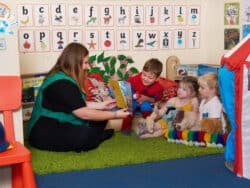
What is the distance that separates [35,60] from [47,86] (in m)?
0.68

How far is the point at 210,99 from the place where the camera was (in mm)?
3086

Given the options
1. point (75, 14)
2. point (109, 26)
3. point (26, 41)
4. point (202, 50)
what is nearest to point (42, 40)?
point (26, 41)

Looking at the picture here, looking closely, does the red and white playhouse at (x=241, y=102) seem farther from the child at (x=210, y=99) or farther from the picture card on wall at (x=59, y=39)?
the picture card on wall at (x=59, y=39)

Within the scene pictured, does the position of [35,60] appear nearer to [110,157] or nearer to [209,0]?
[110,157]

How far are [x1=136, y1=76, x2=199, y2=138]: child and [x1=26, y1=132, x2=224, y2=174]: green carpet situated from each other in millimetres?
147

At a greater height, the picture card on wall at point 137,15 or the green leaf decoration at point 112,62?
the picture card on wall at point 137,15

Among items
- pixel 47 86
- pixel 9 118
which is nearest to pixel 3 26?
pixel 9 118

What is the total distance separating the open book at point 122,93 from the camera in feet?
10.8

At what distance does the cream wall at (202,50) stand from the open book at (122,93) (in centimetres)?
44

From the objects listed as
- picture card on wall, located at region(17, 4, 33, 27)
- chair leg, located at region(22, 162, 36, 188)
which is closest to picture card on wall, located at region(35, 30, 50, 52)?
picture card on wall, located at region(17, 4, 33, 27)

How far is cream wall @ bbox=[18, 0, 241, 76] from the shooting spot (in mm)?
3531

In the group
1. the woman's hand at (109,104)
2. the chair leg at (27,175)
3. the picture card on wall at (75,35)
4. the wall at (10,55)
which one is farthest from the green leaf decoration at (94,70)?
the chair leg at (27,175)

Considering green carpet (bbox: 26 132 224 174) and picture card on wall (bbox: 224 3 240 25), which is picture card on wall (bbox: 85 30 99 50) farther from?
picture card on wall (bbox: 224 3 240 25)

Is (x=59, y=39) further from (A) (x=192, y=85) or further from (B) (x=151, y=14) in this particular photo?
(A) (x=192, y=85)
